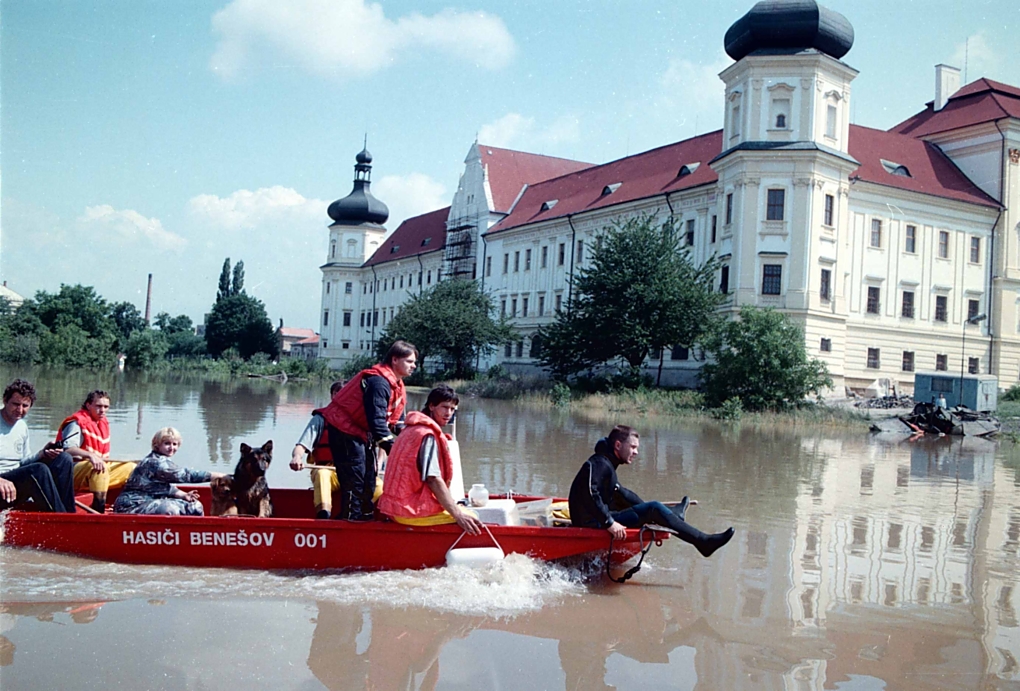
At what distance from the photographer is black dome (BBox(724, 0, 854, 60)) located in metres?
41.1

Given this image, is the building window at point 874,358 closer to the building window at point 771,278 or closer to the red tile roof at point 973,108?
the building window at point 771,278

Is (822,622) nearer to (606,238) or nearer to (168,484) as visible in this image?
(168,484)

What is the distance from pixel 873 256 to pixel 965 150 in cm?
894

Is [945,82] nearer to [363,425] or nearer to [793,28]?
[793,28]

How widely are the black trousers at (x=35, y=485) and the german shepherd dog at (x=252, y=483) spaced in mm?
1570

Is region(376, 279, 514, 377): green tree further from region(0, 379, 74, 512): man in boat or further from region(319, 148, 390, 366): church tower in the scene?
region(0, 379, 74, 512): man in boat

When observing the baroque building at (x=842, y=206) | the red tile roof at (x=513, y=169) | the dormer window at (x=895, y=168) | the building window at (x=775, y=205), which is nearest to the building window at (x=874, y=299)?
the baroque building at (x=842, y=206)

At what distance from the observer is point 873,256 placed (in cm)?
4559

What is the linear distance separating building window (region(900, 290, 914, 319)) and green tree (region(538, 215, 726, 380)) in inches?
414

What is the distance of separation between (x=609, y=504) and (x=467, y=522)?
1.38 metres

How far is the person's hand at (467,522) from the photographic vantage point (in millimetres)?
7935

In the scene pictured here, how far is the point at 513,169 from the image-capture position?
73125mm

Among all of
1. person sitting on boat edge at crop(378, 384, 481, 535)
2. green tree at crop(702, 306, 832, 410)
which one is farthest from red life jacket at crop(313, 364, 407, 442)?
green tree at crop(702, 306, 832, 410)

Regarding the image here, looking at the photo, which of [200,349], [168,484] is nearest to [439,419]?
[168,484]
